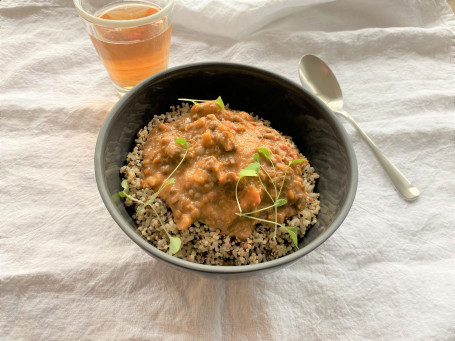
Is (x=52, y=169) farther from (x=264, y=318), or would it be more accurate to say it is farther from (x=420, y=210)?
(x=420, y=210)

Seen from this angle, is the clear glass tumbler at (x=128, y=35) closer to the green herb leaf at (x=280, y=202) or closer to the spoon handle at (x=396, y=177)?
the green herb leaf at (x=280, y=202)

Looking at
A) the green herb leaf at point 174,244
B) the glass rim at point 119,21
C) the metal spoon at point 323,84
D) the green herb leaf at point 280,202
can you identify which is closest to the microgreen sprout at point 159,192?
the green herb leaf at point 174,244

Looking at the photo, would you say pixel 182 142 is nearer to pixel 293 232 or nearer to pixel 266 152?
pixel 266 152

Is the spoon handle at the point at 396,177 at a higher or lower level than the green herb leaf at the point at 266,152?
lower

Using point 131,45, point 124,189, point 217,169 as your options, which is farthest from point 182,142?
point 131,45

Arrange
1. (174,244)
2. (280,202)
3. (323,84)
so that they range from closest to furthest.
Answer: (174,244)
(280,202)
(323,84)

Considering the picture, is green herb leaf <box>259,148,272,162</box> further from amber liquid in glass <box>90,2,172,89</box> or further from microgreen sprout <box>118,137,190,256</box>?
amber liquid in glass <box>90,2,172,89</box>
